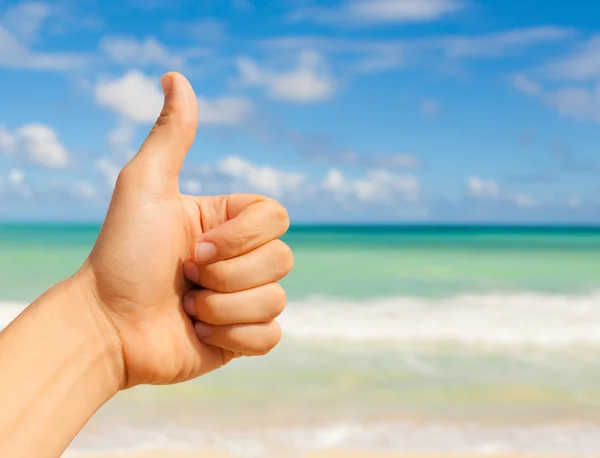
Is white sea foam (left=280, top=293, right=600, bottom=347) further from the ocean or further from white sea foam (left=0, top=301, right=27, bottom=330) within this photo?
white sea foam (left=0, top=301, right=27, bottom=330)

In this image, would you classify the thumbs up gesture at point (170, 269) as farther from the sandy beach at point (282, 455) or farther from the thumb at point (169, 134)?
the sandy beach at point (282, 455)

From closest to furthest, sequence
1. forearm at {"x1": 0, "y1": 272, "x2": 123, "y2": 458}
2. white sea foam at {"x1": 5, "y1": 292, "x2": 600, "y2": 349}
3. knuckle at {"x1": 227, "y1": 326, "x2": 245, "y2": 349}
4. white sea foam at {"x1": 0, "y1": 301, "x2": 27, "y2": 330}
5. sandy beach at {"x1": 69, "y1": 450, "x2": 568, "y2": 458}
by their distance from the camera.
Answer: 1. forearm at {"x1": 0, "y1": 272, "x2": 123, "y2": 458}
2. knuckle at {"x1": 227, "y1": 326, "x2": 245, "y2": 349}
3. sandy beach at {"x1": 69, "y1": 450, "x2": 568, "y2": 458}
4. white sea foam at {"x1": 5, "y1": 292, "x2": 600, "y2": 349}
5. white sea foam at {"x1": 0, "y1": 301, "x2": 27, "y2": 330}

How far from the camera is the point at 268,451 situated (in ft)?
14.4

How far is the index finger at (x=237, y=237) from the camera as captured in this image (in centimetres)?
219

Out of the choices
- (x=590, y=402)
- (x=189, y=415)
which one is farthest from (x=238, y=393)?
(x=590, y=402)

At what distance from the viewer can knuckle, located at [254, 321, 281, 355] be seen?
7.43 feet

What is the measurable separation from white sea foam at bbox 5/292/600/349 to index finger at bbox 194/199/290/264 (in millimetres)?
5946

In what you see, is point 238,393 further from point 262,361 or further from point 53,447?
point 53,447

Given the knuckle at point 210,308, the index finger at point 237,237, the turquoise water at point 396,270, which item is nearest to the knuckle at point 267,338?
the knuckle at point 210,308

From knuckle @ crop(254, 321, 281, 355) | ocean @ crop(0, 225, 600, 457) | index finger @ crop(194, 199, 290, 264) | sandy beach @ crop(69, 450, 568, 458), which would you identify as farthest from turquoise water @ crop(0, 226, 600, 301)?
index finger @ crop(194, 199, 290, 264)

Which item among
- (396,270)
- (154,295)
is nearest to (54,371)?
(154,295)

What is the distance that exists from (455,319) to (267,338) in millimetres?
7829

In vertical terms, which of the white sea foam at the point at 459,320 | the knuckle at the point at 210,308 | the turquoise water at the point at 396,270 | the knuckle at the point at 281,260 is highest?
the knuckle at the point at 281,260

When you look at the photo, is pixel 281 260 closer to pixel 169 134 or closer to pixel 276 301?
pixel 276 301
